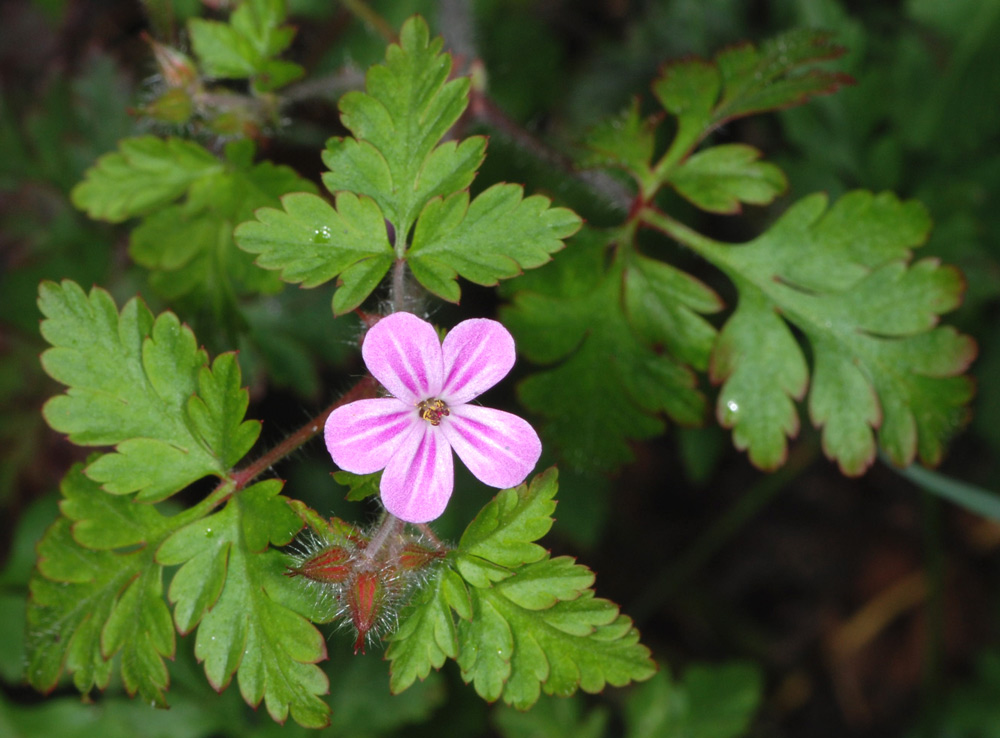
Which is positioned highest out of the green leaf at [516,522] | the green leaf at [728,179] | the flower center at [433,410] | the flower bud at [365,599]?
the green leaf at [728,179]

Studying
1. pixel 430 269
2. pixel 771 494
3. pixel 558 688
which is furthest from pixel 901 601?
Result: pixel 430 269

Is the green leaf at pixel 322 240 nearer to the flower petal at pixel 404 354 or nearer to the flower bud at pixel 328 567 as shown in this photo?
the flower petal at pixel 404 354

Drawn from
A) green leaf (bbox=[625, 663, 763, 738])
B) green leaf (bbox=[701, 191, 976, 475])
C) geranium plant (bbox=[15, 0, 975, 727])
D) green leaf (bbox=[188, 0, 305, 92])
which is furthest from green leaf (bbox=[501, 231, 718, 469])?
green leaf (bbox=[625, 663, 763, 738])

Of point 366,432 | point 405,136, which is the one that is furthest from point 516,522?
point 405,136

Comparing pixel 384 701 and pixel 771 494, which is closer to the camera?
pixel 384 701

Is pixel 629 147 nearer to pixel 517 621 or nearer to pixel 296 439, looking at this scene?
pixel 296 439

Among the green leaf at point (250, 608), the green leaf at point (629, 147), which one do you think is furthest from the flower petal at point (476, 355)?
the green leaf at point (629, 147)

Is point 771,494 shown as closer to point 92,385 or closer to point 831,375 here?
point 831,375
